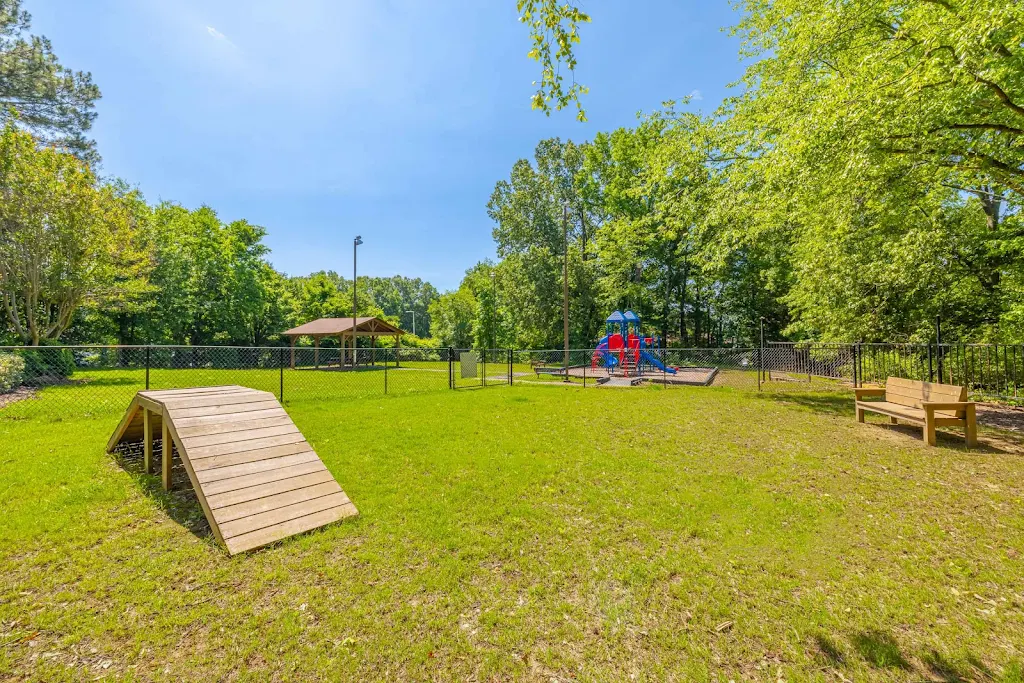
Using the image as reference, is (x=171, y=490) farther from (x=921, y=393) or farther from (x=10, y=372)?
(x=10, y=372)

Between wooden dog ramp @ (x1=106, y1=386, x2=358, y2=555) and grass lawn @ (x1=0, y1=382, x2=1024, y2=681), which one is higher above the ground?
wooden dog ramp @ (x1=106, y1=386, x2=358, y2=555)

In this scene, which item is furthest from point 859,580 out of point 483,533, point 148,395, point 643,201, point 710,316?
point 710,316

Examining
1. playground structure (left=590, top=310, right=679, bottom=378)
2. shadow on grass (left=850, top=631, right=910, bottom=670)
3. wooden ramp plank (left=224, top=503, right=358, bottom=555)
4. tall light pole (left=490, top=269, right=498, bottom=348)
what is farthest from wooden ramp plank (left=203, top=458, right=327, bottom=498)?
tall light pole (left=490, top=269, right=498, bottom=348)

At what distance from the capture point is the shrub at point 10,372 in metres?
10.6

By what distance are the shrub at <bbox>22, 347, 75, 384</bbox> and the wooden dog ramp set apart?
484 inches

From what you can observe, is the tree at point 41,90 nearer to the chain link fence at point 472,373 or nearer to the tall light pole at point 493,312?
the chain link fence at point 472,373

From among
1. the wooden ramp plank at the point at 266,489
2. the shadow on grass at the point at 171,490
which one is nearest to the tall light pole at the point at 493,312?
the shadow on grass at the point at 171,490

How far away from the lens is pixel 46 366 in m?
12.9

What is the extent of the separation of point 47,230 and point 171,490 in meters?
17.5

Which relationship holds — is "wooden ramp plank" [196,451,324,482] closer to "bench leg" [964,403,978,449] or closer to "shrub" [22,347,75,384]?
"bench leg" [964,403,978,449]

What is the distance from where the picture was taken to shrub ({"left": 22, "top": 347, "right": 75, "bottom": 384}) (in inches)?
489

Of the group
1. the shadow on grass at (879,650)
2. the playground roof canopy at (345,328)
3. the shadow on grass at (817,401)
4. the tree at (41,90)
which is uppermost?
the tree at (41,90)

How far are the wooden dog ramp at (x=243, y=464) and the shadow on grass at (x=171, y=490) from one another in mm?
155

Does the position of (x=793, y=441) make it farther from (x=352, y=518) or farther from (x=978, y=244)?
(x=978, y=244)
